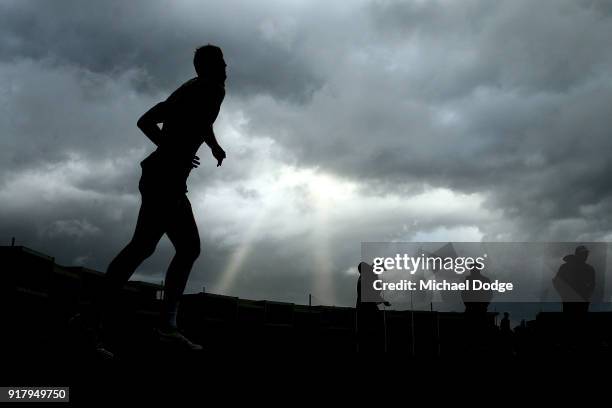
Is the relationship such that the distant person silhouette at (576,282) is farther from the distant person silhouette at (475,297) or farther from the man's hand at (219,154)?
the man's hand at (219,154)

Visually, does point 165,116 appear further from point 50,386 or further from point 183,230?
point 50,386

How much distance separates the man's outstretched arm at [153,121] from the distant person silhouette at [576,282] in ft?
27.1

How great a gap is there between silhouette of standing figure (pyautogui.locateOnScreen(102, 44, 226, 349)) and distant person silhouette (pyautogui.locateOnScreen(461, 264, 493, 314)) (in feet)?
39.7

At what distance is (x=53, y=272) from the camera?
9.55 m

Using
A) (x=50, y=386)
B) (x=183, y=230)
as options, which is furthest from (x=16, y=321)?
(x=50, y=386)

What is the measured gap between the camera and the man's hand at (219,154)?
4.45 m

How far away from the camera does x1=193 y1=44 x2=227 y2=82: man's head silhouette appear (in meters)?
4.14

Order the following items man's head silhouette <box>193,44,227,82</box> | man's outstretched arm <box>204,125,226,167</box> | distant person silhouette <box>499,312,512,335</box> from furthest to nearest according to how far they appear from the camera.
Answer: distant person silhouette <box>499,312,512,335</box> → man's outstretched arm <box>204,125,226,167</box> → man's head silhouette <box>193,44,227,82</box>

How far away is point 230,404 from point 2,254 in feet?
23.5

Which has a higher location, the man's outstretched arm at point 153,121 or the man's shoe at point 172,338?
the man's outstretched arm at point 153,121

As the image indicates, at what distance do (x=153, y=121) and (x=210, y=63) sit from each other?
0.65 meters

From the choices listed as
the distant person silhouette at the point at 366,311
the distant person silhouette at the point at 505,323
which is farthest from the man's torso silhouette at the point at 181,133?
the distant person silhouette at the point at 505,323

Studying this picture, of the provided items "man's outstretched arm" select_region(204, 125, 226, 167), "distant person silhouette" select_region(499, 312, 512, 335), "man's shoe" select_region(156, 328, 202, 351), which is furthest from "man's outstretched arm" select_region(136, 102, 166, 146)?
"distant person silhouette" select_region(499, 312, 512, 335)

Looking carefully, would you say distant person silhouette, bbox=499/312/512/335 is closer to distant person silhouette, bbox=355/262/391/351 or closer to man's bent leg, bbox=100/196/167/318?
distant person silhouette, bbox=355/262/391/351
